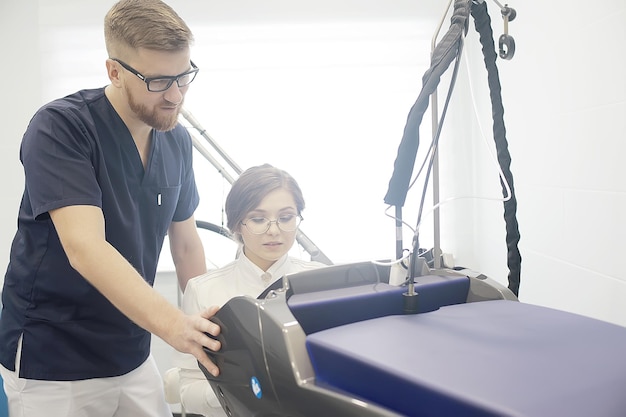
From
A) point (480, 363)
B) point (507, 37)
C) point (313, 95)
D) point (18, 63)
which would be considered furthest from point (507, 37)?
point (18, 63)

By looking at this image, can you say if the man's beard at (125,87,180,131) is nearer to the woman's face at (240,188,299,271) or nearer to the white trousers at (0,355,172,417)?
the woman's face at (240,188,299,271)

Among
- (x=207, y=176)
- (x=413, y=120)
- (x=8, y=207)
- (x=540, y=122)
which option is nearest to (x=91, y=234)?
(x=413, y=120)

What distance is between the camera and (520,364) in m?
0.58

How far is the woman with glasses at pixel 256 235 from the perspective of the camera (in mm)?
1736

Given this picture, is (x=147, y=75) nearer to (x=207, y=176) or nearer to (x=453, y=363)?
(x=453, y=363)

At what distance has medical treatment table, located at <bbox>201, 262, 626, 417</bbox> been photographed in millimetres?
534

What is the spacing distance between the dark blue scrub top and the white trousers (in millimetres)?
27

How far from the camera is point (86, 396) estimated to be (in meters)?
1.43

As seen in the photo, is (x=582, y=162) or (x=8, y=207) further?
(x=8, y=207)

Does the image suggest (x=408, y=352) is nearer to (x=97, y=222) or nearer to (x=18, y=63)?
(x=97, y=222)

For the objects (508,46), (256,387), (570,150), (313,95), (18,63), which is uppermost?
(18,63)

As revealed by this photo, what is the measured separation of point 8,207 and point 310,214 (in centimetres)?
161

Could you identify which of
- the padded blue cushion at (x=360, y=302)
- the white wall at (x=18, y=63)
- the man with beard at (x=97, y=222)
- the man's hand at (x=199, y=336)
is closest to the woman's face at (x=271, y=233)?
the man with beard at (x=97, y=222)

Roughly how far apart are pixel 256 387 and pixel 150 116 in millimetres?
812
